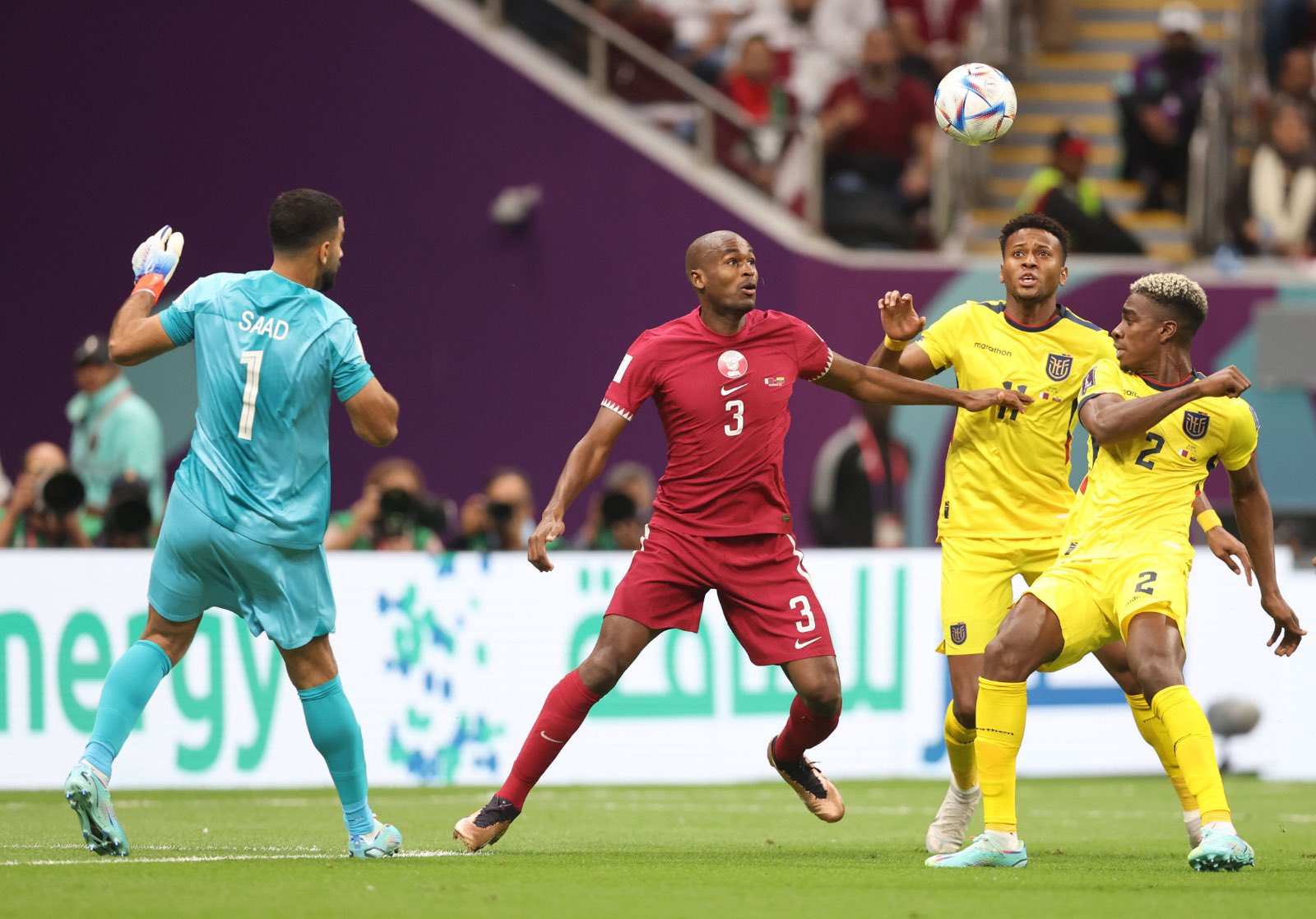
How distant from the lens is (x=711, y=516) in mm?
8227

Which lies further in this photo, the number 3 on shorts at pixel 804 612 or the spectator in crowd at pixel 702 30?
the spectator in crowd at pixel 702 30

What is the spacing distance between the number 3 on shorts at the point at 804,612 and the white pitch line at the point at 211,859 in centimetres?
154

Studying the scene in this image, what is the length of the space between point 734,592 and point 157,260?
8.50ft

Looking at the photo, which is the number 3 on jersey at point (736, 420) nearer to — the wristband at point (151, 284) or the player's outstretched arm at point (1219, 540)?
the player's outstretched arm at point (1219, 540)

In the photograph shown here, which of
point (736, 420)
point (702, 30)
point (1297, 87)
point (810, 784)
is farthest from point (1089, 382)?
point (702, 30)

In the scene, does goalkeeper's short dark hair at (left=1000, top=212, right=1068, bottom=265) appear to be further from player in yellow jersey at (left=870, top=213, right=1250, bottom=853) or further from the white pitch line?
the white pitch line

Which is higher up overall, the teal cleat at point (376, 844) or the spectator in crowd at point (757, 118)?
the spectator in crowd at point (757, 118)

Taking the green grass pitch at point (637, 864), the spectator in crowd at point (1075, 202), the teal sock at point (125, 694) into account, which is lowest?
the green grass pitch at point (637, 864)

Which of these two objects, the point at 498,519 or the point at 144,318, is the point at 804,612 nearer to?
the point at 144,318

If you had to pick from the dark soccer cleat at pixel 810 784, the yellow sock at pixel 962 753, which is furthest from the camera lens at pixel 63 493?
the yellow sock at pixel 962 753

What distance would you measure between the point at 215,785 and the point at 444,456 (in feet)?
18.7

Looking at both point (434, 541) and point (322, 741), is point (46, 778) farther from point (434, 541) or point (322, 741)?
point (322, 741)

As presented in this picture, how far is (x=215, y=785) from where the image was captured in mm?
12023

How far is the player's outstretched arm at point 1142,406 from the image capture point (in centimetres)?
737
